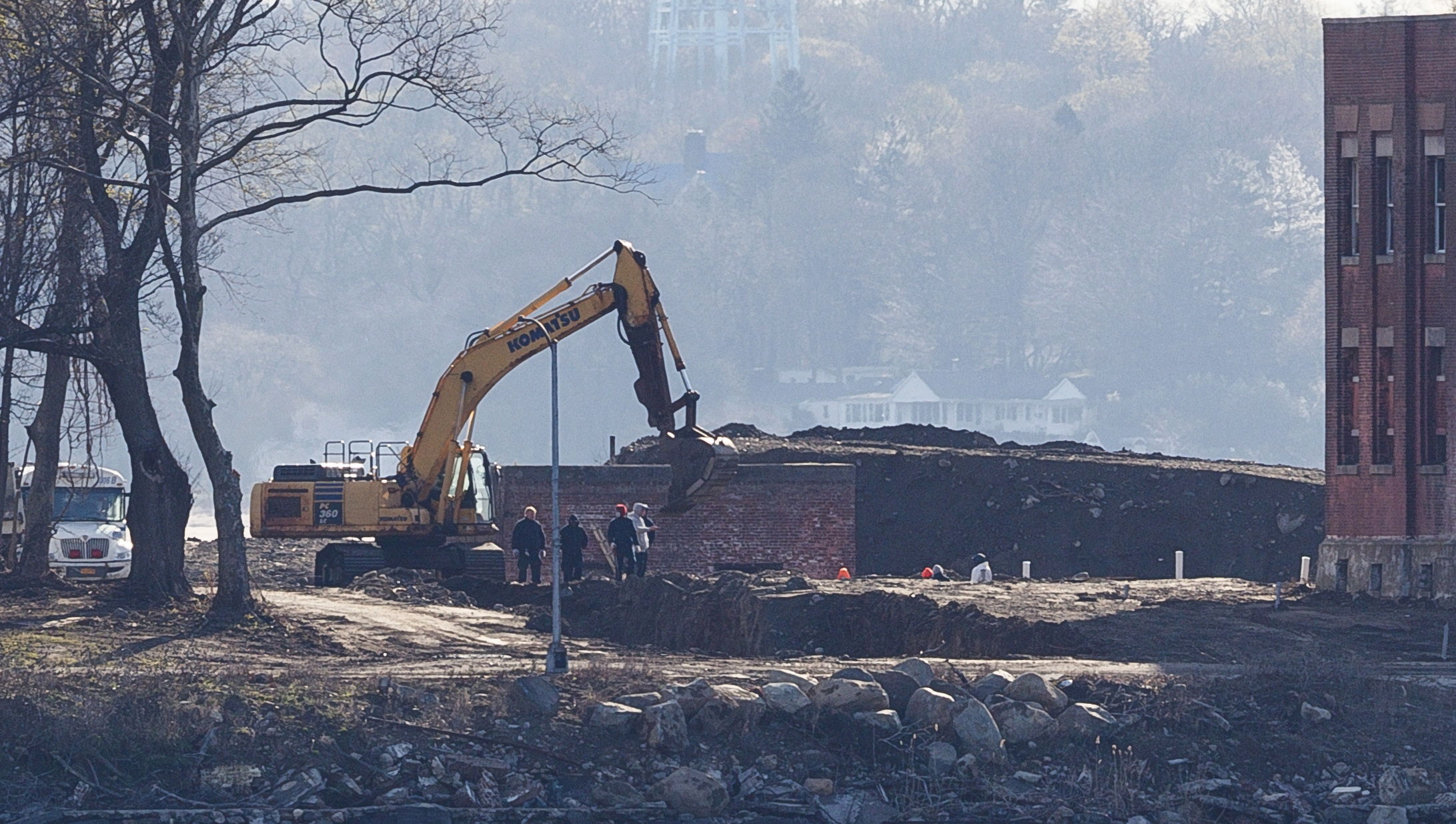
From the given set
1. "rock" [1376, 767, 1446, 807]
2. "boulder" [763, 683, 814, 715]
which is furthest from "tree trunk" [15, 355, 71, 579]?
"rock" [1376, 767, 1446, 807]

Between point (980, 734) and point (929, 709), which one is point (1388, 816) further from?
point (929, 709)

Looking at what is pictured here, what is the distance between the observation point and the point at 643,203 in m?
158

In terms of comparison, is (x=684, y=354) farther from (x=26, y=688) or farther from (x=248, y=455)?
(x=26, y=688)

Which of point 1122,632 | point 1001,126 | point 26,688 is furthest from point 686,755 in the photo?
point 1001,126

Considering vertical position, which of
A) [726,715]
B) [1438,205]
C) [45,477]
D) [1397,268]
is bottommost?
[726,715]

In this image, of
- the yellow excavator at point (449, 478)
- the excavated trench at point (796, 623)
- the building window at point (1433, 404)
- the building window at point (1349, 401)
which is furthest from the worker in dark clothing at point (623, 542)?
the building window at point (1433, 404)

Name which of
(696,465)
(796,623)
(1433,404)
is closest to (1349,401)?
(1433,404)

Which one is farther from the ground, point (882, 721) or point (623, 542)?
point (623, 542)

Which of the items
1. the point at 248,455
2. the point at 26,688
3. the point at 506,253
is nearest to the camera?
the point at 26,688

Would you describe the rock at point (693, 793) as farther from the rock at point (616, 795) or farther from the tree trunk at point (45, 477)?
the tree trunk at point (45, 477)

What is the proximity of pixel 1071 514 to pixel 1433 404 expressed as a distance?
42.3 ft

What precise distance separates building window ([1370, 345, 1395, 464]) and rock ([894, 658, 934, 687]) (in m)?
11.9

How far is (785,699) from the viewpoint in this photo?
1969 centimetres

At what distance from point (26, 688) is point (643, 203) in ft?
461
